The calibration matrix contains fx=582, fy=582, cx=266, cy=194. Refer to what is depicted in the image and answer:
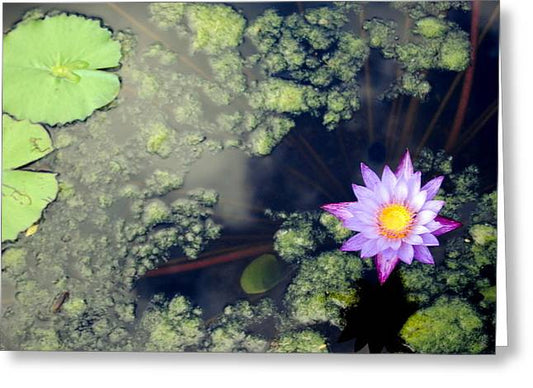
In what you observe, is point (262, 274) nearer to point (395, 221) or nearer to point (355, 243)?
point (355, 243)

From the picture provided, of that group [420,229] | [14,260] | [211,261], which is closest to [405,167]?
[420,229]

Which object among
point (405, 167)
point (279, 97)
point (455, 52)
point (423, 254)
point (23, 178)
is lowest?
point (423, 254)

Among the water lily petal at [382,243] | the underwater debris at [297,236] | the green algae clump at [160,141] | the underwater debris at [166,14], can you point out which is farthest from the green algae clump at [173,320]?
the underwater debris at [166,14]

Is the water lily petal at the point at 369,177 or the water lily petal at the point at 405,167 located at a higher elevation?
the water lily petal at the point at 405,167

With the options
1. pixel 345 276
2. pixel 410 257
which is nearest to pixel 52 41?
pixel 345 276

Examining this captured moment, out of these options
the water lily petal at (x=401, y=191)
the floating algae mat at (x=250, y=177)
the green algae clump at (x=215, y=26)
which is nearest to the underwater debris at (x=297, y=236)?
the floating algae mat at (x=250, y=177)

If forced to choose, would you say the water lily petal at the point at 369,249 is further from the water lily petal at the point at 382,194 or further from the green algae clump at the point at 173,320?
the green algae clump at the point at 173,320

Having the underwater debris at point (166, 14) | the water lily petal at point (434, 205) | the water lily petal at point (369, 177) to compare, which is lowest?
the water lily petal at point (434, 205)
